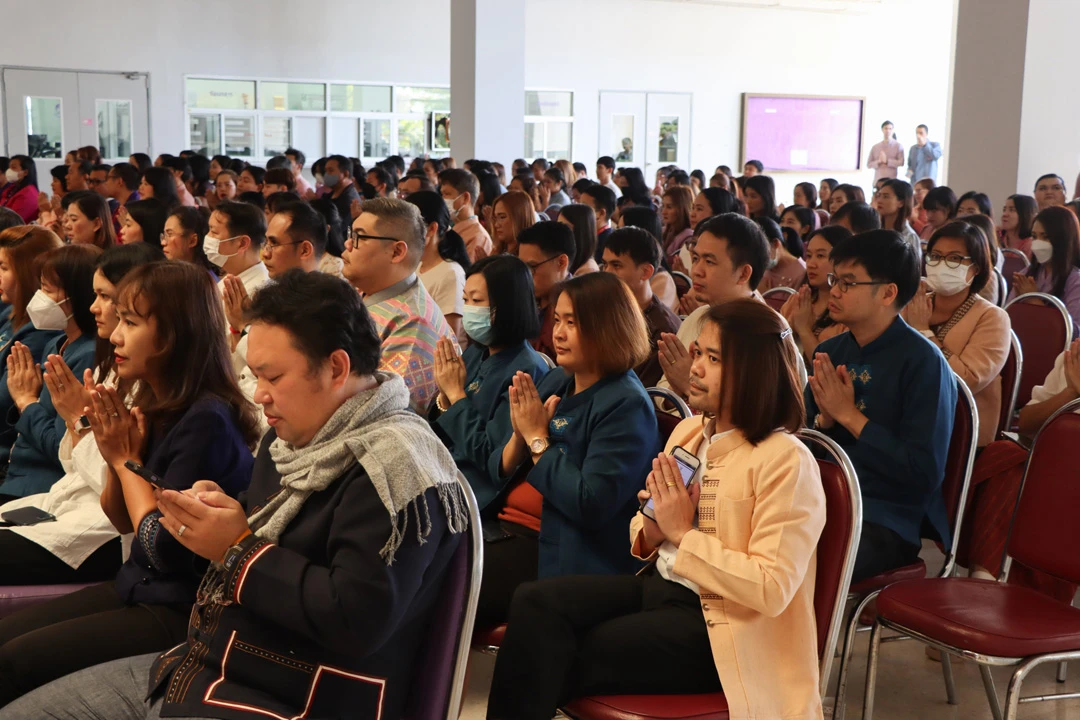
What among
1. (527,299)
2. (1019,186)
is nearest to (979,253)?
(527,299)

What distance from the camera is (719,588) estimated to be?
76.1 inches

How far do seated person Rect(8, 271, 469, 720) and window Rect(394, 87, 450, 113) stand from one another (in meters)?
15.2

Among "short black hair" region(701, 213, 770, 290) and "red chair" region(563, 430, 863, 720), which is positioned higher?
"short black hair" region(701, 213, 770, 290)

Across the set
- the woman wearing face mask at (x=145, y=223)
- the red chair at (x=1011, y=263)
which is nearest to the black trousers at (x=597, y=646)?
the woman wearing face mask at (x=145, y=223)

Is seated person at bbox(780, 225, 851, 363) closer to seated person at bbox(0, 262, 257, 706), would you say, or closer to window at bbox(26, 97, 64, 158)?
seated person at bbox(0, 262, 257, 706)

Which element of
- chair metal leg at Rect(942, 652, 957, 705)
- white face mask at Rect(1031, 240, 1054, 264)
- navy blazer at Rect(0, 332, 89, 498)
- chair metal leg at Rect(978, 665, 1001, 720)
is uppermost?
white face mask at Rect(1031, 240, 1054, 264)

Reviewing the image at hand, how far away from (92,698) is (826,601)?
1313mm

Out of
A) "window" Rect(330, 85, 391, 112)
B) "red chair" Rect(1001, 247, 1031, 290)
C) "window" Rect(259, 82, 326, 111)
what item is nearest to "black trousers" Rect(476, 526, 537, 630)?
"red chair" Rect(1001, 247, 1031, 290)

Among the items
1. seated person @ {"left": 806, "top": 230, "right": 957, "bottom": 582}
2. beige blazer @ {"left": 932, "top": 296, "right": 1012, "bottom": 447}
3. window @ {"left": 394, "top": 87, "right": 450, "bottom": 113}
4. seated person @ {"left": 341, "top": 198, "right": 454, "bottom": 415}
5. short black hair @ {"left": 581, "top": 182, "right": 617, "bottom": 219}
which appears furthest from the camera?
window @ {"left": 394, "top": 87, "right": 450, "bottom": 113}

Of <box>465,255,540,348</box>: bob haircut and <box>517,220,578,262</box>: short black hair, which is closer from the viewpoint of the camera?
<box>465,255,540,348</box>: bob haircut

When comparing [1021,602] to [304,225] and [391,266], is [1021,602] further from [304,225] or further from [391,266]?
[304,225]

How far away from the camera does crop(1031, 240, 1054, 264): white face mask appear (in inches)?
202

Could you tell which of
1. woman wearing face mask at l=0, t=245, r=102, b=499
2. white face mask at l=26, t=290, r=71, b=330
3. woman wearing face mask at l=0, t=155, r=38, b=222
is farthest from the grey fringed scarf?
woman wearing face mask at l=0, t=155, r=38, b=222

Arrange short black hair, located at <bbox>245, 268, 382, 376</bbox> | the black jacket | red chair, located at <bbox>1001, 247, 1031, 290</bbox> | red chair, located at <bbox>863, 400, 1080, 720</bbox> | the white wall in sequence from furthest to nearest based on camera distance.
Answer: the white wall < red chair, located at <bbox>1001, 247, 1031, 290</bbox> < red chair, located at <bbox>863, 400, 1080, 720</bbox> < short black hair, located at <bbox>245, 268, 382, 376</bbox> < the black jacket
